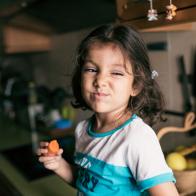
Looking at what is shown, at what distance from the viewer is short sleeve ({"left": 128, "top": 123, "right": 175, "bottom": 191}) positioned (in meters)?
0.57

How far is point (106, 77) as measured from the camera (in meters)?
0.65

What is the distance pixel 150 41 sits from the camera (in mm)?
1191

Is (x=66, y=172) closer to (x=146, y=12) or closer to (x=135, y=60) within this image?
(x=135, y=60)

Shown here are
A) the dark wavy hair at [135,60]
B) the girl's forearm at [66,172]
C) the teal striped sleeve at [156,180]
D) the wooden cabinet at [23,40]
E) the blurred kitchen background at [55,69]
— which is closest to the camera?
the teal striped sleeve at [156,180]

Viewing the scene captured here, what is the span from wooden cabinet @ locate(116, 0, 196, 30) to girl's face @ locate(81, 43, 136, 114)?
159 mm

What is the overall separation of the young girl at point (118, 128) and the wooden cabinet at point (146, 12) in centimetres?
9

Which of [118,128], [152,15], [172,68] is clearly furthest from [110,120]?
[172,68]

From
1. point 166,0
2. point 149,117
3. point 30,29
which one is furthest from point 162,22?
point 30,29

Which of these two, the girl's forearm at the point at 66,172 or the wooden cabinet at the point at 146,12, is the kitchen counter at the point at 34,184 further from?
the wooden cabinet at the point at 146,12

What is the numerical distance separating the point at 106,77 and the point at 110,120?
5.6 inches

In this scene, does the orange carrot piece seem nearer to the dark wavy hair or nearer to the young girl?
the young girl

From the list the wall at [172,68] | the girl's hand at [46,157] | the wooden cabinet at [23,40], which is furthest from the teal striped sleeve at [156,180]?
the wooden cabinet at [23,40]

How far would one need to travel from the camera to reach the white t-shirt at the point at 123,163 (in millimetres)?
576

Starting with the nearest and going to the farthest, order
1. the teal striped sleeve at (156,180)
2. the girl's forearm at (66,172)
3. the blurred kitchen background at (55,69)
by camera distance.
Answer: the teal striped sleeve at (156,180)
the girl's forearm at (66,172)
the blurred kitchen background at (55,69)
